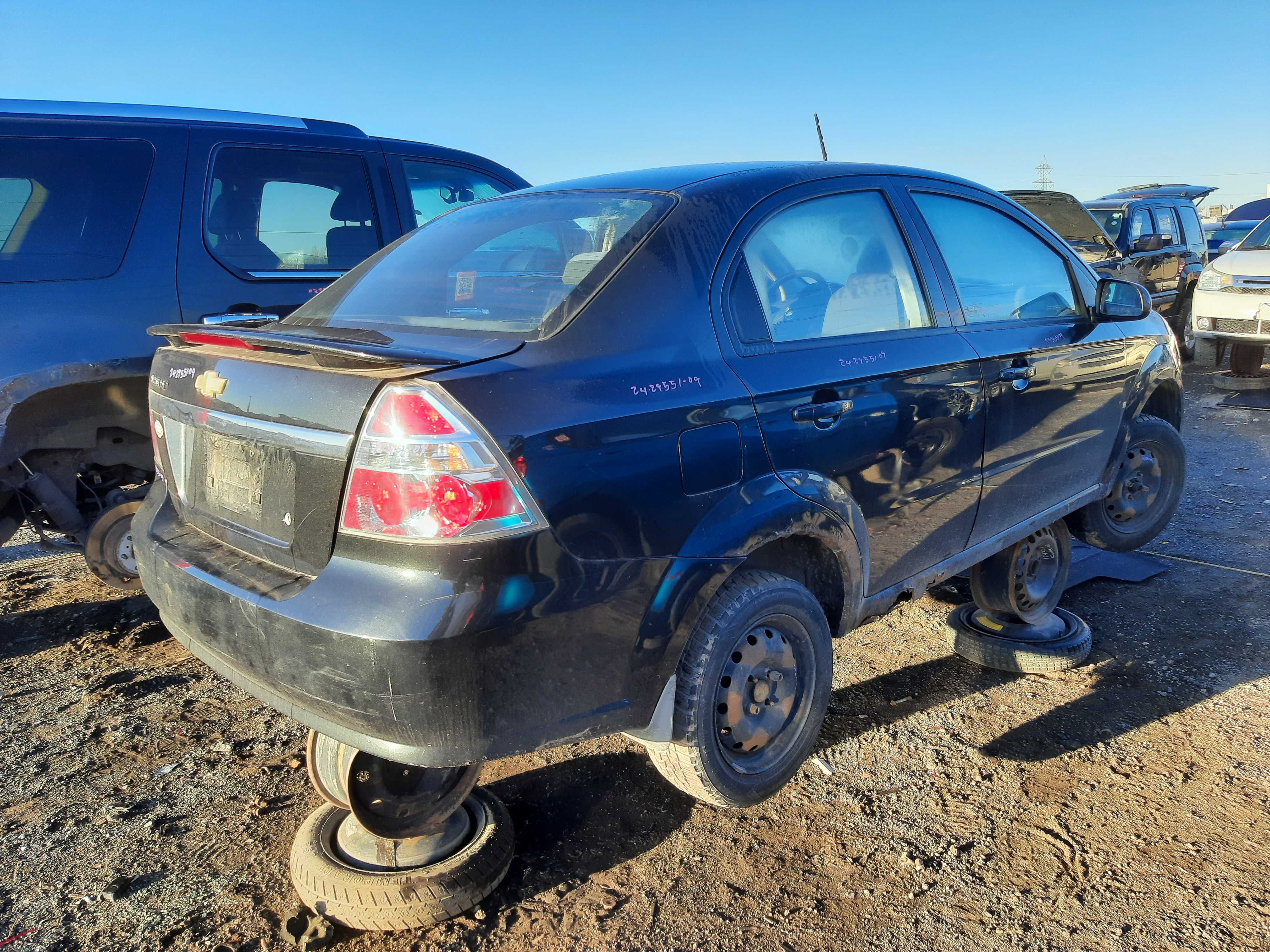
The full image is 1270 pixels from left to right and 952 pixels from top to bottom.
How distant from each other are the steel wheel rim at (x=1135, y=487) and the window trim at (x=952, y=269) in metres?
0.92

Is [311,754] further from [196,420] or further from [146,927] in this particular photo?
[196,420]

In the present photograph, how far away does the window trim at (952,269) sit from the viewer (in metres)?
3.00

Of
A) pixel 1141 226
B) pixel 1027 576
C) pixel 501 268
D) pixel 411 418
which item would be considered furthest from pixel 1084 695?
pixel 1141 226

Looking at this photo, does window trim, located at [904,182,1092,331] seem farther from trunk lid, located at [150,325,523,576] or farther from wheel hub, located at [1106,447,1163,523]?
trunk lid, located at [150,325,523,576]

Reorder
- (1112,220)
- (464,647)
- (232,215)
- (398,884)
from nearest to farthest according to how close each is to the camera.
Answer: (464,647)
(398,884)
(232,215)
(1112,220)

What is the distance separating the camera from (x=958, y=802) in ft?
8.50

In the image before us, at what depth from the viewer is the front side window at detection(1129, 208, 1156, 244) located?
1084 centimetres

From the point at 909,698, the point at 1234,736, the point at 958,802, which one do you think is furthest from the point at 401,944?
the point at 1234,736

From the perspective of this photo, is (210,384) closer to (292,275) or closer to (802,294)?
(802,294)

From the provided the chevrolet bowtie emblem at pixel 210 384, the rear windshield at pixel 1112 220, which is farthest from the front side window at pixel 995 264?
the rear windshield at pixel 1112 220

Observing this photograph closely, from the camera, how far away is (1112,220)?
1102cm

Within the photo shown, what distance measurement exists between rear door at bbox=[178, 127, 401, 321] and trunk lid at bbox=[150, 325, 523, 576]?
1.63 metres

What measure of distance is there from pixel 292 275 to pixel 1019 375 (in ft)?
10.6

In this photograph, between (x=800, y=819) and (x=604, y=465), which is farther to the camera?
(x=800, y=819)
